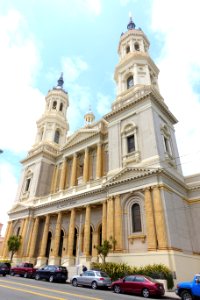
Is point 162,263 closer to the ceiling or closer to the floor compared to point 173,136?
closer to the floor

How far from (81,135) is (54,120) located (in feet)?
38.2

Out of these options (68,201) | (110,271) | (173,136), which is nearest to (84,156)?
(68,201)

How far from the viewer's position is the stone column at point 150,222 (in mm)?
20328

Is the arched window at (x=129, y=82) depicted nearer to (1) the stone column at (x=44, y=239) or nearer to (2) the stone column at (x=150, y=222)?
(2) the stone column at (x=150, y=222)

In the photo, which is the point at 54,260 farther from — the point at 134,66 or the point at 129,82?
the point at 134,66

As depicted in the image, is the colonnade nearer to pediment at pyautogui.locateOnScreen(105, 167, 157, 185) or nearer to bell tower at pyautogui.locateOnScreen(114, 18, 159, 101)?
pediment at pyautogui.locateOnScreen(105, 167, 157, 185)

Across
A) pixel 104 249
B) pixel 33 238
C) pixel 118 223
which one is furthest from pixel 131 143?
pixel 33 238

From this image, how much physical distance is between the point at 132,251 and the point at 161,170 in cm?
810

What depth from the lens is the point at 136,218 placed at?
2347 centimetres

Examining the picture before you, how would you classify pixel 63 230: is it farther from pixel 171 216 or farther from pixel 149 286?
pixel 149 286

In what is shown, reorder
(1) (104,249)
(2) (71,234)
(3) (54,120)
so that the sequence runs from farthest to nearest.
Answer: (3) (54,120)
(2) (71,234)
(1) (104,249)

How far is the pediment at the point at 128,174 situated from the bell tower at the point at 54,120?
73.9 feet

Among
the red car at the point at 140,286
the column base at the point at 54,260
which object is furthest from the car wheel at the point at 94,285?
the column base at the point at 54,260

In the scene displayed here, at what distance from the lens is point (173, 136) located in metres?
31.2
